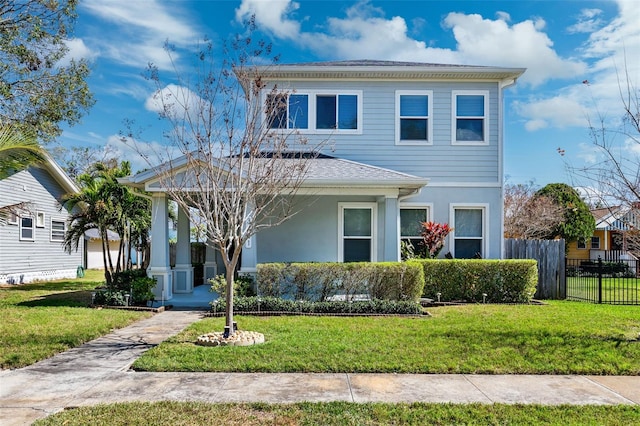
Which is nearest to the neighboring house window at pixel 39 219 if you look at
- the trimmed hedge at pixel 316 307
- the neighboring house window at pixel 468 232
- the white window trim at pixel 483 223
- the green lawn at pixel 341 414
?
the trimmed hedge at pixel 316 307

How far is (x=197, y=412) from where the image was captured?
Result: 186 inches

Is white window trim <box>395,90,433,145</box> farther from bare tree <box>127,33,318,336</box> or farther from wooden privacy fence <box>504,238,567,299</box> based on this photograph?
bare tree <box>127,33,318,336</box>

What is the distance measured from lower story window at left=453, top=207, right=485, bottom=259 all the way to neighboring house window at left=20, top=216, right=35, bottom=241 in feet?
57.3

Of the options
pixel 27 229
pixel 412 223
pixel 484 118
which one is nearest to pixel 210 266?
pixel 412 223

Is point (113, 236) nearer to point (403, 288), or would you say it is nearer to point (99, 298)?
point (99, 298)

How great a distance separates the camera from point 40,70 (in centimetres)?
1623

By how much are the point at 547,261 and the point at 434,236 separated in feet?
12.8

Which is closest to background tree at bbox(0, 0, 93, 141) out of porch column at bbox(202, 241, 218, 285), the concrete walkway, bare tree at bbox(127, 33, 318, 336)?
porch column at bbox(202, 241, 218, 285)

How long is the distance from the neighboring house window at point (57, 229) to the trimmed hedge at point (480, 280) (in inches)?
717

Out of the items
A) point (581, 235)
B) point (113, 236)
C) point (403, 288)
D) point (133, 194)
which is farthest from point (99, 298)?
point (581, 235)

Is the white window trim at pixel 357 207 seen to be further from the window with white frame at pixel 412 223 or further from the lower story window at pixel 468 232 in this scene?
the lower story window at pixel 468 232

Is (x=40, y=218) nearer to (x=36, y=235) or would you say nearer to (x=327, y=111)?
(x=36, y=235)

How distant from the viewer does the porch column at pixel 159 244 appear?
39.7 feet

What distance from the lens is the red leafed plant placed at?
1365 centimetres
